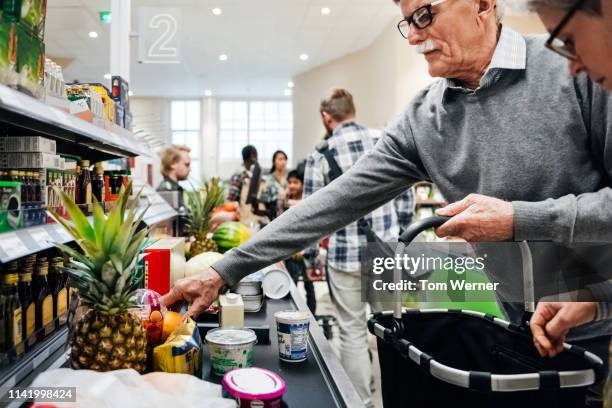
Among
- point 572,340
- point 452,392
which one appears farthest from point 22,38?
point 572,340

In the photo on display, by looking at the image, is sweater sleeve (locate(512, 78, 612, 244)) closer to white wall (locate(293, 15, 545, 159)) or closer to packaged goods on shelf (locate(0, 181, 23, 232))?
packaged goods on shelf (locate(0, 181, 23, 232))

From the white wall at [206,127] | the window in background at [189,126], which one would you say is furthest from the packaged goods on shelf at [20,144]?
the window in background at [189,126]

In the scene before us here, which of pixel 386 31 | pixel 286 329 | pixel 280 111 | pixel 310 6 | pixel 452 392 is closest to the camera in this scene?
pixel 452 392

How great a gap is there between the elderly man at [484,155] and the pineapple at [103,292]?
0.42 metres

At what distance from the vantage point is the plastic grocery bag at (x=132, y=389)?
2.55ft

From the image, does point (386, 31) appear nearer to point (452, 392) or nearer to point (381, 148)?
point (381, 148)

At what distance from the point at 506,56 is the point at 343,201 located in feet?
2.04

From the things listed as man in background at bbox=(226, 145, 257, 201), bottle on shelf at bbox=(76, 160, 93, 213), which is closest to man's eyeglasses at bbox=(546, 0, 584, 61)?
bottle on shelf at bbox=(76, 160, 93, 213)

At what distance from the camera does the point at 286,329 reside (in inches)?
46.8

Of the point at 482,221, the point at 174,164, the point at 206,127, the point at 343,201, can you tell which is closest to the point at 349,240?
the point at 343,201

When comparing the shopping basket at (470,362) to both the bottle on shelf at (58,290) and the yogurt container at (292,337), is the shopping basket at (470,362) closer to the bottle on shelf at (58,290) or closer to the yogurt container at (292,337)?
the yogurt container at (292,337)

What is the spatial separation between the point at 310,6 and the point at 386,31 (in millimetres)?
1665

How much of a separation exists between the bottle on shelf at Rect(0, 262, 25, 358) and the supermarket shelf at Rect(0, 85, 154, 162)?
342mm

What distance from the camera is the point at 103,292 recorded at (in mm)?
964
